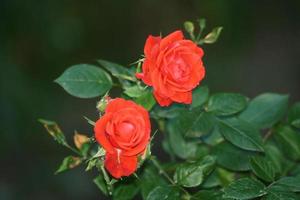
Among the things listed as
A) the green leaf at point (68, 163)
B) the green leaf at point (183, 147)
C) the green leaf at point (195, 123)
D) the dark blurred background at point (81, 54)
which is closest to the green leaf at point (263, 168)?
the green leaf at point (195, 123)

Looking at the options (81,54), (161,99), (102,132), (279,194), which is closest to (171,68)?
(161,99)

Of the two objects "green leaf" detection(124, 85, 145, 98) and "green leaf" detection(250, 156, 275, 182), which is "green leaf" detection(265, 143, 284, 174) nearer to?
"green leaf" detection(250, 156, 275, 182)

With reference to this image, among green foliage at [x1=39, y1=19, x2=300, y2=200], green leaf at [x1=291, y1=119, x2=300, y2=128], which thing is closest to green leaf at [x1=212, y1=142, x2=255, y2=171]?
green foliage at [x1=39, y1=19, x2=300, y2=200]

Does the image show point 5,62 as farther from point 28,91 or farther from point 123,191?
point 123,191

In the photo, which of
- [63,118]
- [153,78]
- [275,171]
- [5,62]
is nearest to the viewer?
[153,78]

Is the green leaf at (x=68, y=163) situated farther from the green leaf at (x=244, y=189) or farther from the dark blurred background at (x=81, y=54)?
the dark blurred background at (x=81, y=54)

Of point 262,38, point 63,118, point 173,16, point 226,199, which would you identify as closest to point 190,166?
point 226,199

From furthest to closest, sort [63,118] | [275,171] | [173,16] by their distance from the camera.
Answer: [173,16]
[63,118]
[275,171]
